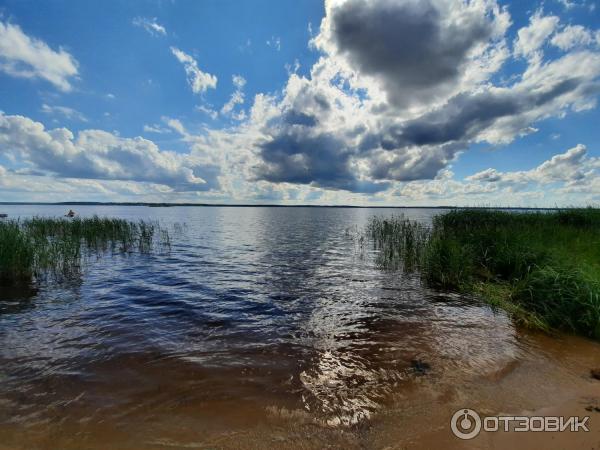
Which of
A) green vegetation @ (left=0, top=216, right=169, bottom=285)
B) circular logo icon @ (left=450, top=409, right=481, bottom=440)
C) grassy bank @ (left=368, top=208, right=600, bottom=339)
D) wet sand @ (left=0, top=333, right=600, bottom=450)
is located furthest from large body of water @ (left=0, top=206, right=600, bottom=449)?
green vegetation @ (left=0, top=216, right=169, bottom=285)

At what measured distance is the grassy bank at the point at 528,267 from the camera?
8.79m

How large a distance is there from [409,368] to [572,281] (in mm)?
6713

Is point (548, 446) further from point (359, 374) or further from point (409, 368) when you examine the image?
point (359, 374)

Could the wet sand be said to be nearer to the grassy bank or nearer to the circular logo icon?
the circular logo icon

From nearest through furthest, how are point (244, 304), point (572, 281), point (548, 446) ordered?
point (548, 446) → point (572, 281) → point (244, 304)

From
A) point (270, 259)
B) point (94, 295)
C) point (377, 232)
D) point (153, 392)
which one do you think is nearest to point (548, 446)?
point (153, 392)

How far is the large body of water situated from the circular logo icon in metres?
0.20

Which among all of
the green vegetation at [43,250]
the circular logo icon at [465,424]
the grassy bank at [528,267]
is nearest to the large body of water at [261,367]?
the circular logo icon at [465,424]

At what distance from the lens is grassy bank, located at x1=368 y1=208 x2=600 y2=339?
8.79 m

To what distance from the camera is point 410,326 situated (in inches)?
371

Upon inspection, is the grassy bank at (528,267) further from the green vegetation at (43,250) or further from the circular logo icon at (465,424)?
the green vegetation at (43,250)

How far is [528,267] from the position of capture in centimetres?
1101

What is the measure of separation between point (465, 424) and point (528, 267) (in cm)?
875

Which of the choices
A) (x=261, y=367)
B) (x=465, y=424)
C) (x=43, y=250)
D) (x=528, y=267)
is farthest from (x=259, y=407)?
(x=43, y=250)
